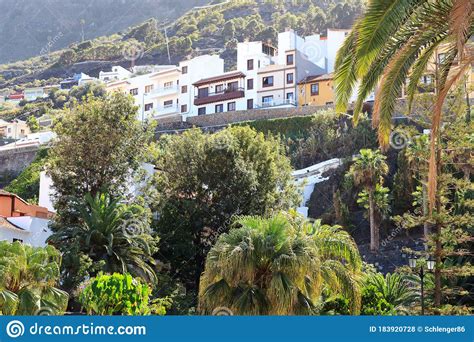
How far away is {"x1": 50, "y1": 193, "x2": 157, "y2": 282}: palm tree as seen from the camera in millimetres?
30734

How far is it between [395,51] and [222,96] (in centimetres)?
6514

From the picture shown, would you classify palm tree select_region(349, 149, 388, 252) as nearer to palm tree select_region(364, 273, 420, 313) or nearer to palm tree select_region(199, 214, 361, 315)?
palm tree select_region(364, 273, 420, 313)

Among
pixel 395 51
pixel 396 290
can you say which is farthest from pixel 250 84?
pixel 395 51

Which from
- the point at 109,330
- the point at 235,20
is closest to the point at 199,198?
the point at 109,330

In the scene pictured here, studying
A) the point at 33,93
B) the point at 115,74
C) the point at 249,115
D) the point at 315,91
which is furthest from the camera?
the point at 33,93

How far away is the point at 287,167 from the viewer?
41031 mm

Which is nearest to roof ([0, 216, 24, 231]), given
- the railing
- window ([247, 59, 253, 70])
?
window ([247, 59, 253, 70])

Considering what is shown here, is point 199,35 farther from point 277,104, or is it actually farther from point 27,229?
point 27,229

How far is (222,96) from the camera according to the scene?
79750mm

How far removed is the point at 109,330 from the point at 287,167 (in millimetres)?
33472

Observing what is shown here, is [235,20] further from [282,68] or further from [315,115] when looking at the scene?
[315,115]

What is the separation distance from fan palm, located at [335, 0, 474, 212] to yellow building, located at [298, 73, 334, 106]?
190 ft

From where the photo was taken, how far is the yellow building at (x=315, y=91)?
243ft

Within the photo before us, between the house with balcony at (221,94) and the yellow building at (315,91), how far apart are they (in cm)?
595
